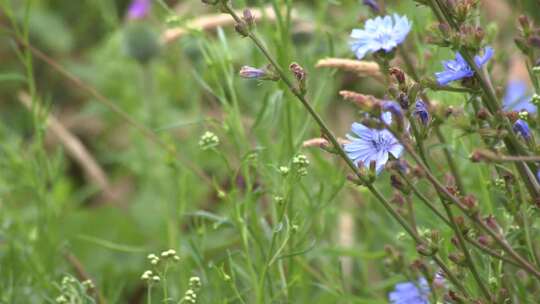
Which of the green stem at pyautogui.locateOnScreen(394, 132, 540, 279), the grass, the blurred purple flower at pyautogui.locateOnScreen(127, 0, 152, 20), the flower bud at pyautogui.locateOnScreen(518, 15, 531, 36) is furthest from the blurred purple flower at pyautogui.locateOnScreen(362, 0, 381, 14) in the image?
the blurred purple flower at pyautogui.locateOnScreen(127, 0, 152, 20)

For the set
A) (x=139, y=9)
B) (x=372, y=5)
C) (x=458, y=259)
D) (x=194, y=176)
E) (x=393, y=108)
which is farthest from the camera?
(x=139, y=9)

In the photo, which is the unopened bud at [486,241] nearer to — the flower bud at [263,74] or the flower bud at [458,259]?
the flower bud at [458,259]

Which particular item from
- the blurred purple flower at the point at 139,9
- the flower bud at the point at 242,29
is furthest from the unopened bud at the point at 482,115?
the blurred purple flower at the point at 139,9

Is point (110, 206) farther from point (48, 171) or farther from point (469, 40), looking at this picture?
point (469, 40)

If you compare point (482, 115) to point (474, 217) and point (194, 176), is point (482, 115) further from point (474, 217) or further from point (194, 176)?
point (194, 176)

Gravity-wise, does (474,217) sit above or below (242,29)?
below

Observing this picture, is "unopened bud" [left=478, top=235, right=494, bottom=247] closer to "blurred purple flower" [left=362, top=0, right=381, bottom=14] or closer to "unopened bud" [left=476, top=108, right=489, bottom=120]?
"unopened bud" [left=476, top=108, right=489, bottom=120]

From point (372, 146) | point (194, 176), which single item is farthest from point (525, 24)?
point (194, 176)
